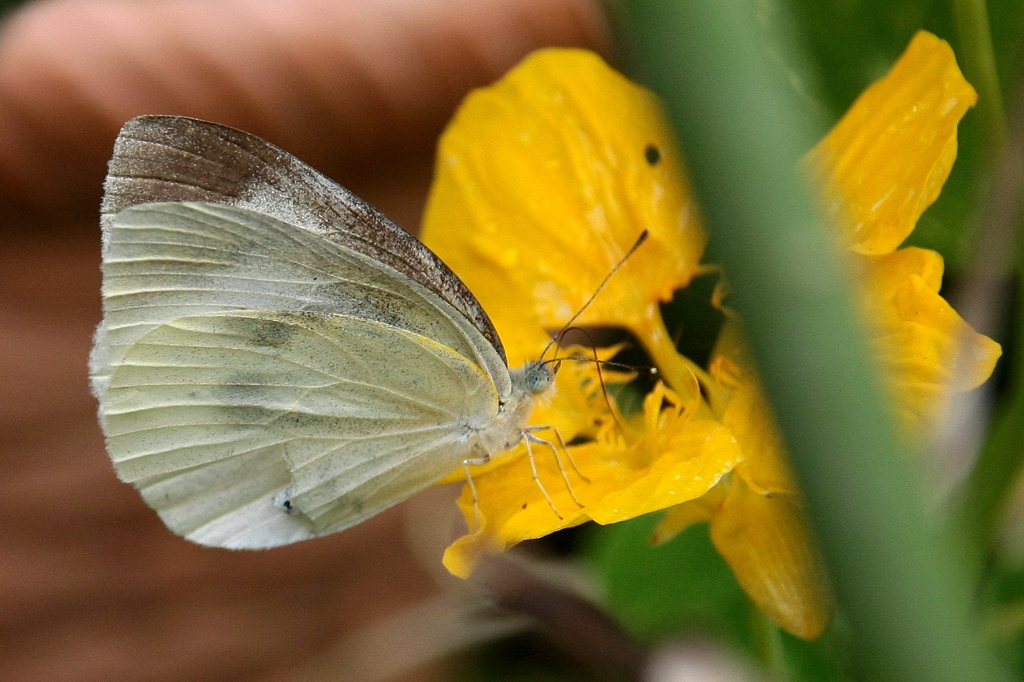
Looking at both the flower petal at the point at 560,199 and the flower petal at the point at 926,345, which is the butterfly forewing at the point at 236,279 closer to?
the flower petal at the point at 560,199

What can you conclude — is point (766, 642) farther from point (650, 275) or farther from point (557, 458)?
point (650, 275)

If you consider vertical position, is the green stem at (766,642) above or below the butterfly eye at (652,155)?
below

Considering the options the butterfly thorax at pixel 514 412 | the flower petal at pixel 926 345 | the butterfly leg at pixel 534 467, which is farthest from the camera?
the butterfly thorax at pixel 514 412

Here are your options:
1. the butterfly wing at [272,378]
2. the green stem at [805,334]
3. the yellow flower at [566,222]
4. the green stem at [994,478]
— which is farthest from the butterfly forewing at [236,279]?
the green stem at [805,334]

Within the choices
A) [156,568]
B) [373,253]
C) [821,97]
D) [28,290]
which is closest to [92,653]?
[156,568]

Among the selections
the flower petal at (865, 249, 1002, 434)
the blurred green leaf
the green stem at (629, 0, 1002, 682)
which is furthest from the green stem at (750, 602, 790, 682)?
the green stem at (629, 0, 1002, 682)

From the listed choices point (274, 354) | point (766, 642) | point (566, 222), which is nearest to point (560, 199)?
point (566, 222)

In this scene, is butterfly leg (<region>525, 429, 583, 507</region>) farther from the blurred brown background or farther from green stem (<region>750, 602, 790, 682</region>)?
the blurred brown background
